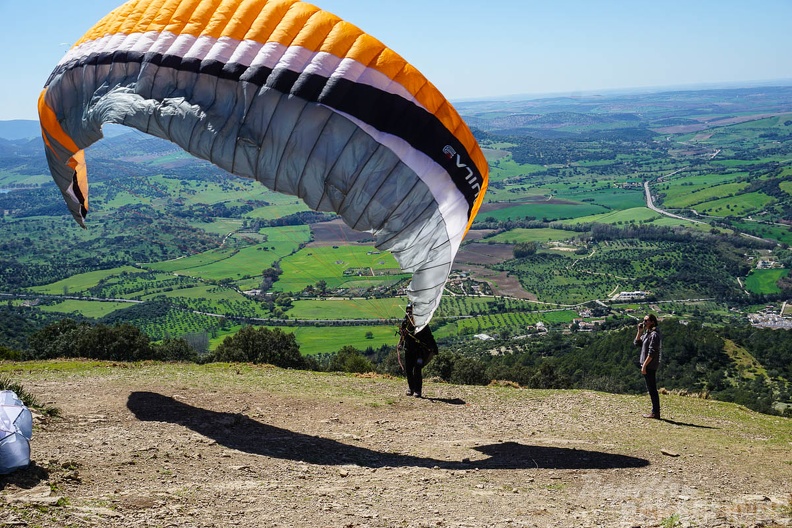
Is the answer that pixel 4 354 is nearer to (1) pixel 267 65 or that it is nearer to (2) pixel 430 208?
(1) pixel 267 65

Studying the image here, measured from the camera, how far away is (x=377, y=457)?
888 cm

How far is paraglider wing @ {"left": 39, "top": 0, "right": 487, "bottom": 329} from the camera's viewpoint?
909 centimetres

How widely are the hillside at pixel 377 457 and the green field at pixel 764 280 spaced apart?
73670 mm

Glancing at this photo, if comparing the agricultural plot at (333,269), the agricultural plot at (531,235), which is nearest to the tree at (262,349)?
the agricultural plot at (333,269)

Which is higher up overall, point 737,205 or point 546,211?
point 546,211

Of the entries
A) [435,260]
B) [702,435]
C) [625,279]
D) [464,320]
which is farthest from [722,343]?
[625,279]

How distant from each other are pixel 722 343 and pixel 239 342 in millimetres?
22065

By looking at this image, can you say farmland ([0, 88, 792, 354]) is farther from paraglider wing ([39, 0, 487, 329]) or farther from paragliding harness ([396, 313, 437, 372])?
paraglider wing ([39, 0, 487, 329])

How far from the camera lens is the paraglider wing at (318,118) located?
29.8 ft

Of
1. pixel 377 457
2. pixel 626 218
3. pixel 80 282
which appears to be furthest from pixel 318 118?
pixel 626 218

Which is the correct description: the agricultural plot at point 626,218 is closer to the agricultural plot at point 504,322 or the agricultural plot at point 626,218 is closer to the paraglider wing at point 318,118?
the agricultural plot at point 504,322

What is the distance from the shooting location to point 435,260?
9047 millimetres

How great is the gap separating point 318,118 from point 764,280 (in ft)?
277

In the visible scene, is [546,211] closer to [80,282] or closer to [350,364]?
[80,282]
